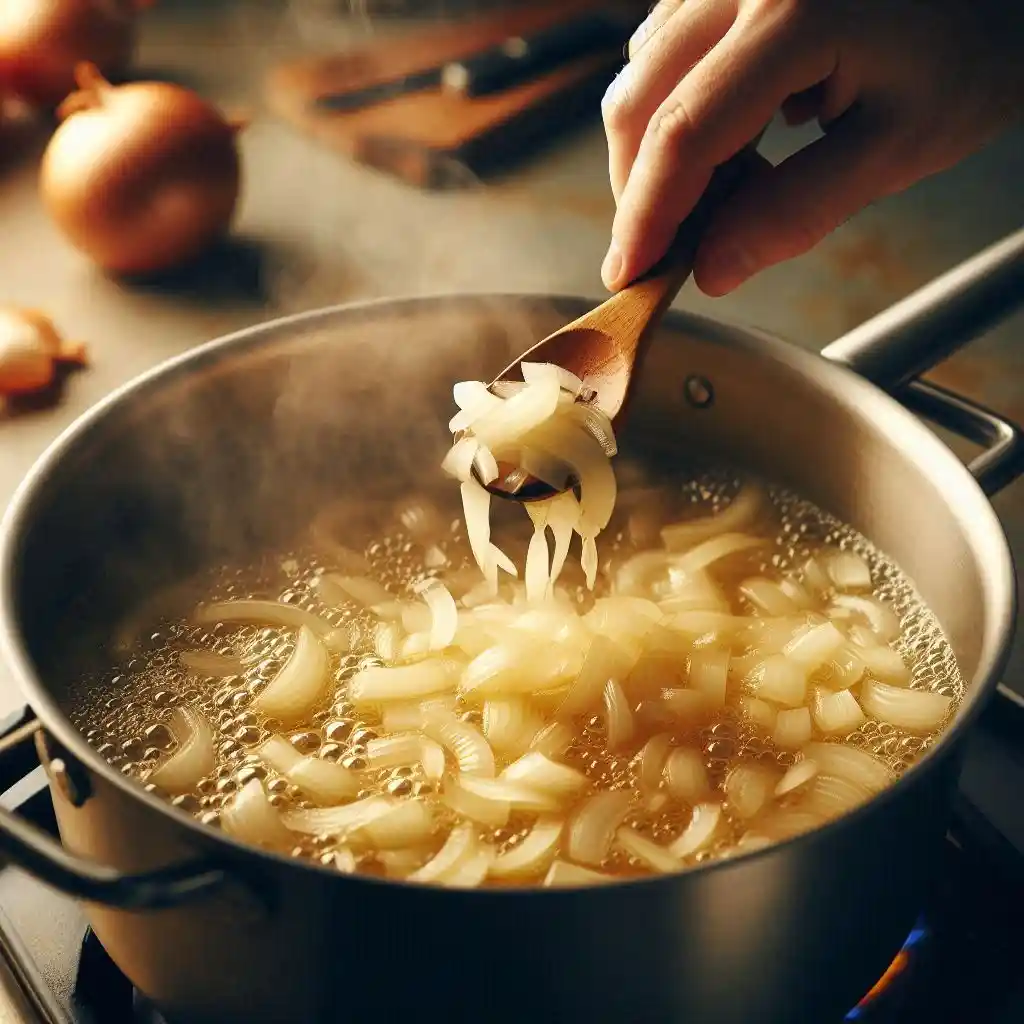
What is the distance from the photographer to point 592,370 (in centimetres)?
104

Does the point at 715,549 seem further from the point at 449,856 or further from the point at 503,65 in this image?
the point at 503,65

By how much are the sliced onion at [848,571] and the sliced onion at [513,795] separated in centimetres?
41

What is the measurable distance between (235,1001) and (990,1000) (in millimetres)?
529

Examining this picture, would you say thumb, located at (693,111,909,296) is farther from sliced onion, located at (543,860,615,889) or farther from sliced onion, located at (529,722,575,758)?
sliced onion, located at (543,860,615,889)

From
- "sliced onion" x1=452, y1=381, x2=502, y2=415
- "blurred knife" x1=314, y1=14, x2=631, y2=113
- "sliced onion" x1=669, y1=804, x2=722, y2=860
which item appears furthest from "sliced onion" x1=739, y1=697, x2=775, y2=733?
"blurred knife" x1=314, y1=14, x2=631, y2=113

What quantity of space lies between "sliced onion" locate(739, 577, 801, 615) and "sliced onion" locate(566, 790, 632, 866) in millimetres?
326

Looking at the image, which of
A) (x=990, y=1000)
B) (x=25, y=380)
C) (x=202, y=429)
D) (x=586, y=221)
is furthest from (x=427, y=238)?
(x=990, y=1000)

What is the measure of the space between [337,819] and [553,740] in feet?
0.63

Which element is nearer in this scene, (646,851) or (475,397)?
(646,851)

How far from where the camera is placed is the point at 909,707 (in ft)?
3.26

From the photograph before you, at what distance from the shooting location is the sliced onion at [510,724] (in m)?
0.97

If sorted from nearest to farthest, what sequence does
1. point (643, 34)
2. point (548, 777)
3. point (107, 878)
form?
point (107, 878)
point (548, 777)
point (643, 34)

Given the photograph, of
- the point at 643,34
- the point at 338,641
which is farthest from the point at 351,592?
the point at 643,34

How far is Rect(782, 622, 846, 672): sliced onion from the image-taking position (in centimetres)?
105
